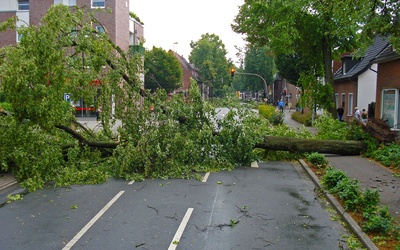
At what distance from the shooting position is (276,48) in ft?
79.0

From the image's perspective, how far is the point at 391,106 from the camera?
20453 millimetres

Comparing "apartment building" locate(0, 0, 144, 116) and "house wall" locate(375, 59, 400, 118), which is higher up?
"apartment building" locate(0, 0, 144, 116)

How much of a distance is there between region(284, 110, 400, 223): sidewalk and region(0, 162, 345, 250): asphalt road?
1.30 metres

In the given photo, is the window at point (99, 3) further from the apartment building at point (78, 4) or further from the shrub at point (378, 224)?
the shrub at point (378, 224)

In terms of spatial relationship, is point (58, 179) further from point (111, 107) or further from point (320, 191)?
point (320, 191)

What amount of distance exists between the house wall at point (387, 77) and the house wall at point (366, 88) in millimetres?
7780

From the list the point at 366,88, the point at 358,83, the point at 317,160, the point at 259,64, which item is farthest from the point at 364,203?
the point at 259,64

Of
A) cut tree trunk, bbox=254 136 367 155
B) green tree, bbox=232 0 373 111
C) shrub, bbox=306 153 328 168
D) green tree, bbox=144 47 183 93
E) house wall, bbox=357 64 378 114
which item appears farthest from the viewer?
green tree, bbox=144 47 183 93

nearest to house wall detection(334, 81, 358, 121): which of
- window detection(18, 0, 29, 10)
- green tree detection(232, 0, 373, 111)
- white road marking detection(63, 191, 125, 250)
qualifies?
green tree detection(232, 0, 373, 111)

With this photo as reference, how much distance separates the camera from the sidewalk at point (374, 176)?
8.96m

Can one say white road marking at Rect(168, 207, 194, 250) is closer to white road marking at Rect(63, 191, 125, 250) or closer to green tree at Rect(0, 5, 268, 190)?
white road marking at Rect(63, 191, 125, 250)

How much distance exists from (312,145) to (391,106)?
24.8 feet

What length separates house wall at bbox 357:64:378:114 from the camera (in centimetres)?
2944

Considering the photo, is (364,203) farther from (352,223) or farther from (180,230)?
(180,230)
